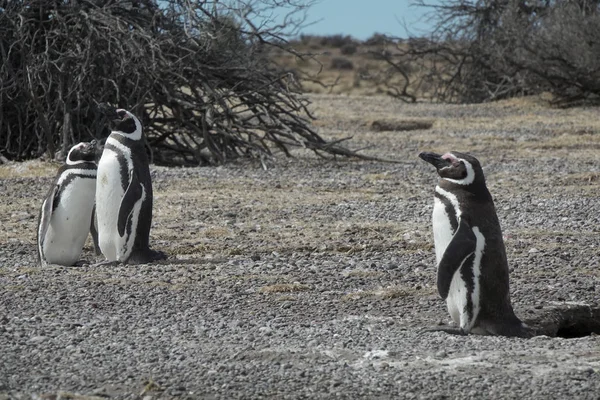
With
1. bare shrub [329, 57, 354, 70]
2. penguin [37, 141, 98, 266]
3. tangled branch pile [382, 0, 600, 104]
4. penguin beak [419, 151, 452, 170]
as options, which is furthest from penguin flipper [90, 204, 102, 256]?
bare shrub [329, 57, 354, 70]

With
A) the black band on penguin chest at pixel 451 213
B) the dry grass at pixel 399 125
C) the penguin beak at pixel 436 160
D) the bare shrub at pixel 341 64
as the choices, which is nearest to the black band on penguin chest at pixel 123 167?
the penguin beak at pixel 436 160

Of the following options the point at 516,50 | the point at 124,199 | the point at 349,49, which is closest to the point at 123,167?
the point at 124,199

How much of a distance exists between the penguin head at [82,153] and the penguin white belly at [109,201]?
0.15 metres

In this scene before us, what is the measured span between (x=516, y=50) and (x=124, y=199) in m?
12.9

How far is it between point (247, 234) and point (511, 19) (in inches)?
515

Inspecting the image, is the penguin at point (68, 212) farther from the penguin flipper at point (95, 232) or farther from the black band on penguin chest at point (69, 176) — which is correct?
the penguin flipper at point (95, 232)

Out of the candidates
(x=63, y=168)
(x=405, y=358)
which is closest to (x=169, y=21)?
(x=63, y=168)

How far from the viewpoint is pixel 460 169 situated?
5.06m

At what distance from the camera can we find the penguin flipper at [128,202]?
20.5 ft

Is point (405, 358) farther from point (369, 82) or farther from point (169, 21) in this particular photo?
point (369, 82)

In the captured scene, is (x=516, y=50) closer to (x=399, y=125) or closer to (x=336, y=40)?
(x=399, y=125)

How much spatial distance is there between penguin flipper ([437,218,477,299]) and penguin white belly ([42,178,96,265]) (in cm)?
249

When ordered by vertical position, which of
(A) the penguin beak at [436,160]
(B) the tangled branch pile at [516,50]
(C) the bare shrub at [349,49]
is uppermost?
(C) the bare shrub at [349,49]

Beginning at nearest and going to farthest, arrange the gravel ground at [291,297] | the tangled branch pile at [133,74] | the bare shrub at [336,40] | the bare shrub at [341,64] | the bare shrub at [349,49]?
the gravel ground at [291,297]
the tangled branch pile at [133,74]
the bare shrub at [341,64]
the bare shrub at [349,49]
the bare shrub at [336,40]
